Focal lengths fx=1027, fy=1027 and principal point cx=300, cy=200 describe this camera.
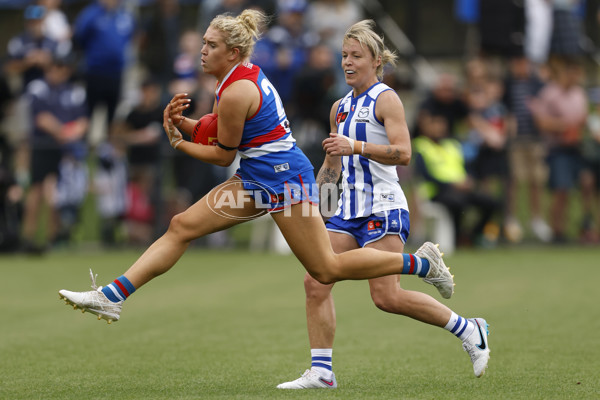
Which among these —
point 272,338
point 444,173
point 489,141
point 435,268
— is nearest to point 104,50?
point 444,173

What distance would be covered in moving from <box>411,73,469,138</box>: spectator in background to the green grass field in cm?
224

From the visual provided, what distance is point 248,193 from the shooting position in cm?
625

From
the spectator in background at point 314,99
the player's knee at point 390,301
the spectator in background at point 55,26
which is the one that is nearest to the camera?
the player's knee at point 390,301

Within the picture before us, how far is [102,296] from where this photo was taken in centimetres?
610

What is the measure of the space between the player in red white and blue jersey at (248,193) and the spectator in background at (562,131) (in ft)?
30.2

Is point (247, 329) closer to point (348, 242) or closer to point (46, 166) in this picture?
point (348, 242)

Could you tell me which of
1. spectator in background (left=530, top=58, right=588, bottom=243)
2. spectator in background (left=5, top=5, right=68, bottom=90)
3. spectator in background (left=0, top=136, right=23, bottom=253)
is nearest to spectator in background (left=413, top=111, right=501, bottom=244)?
spectator in background (left=530, top=58, right=588, bottom=243)

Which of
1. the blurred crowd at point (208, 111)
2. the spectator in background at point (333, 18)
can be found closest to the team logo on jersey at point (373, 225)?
the blurred crowd at point (208, 111)

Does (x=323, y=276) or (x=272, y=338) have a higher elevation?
(x=323, y=276)

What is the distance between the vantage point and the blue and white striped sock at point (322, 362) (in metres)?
6.27

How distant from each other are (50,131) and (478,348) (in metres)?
10.1

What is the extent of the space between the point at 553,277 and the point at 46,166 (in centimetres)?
745

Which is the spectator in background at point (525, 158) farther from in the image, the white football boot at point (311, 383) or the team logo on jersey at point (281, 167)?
the team logo on jersey at point (281, 167)

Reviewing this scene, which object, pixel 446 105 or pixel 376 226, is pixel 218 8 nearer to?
pixel 446 105
